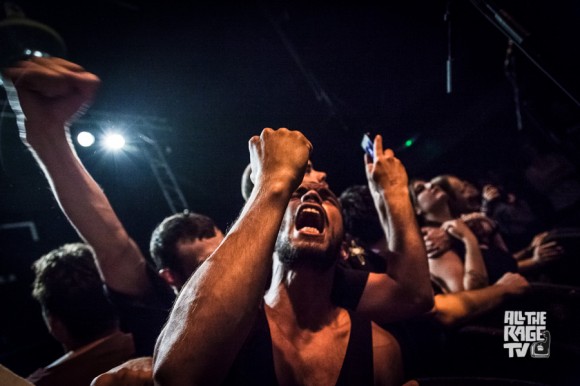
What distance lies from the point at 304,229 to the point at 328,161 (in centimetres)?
522

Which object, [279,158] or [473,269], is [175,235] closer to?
[279,158]

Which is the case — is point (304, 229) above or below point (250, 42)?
below

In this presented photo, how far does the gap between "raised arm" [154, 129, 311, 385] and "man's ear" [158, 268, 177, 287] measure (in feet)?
6.15

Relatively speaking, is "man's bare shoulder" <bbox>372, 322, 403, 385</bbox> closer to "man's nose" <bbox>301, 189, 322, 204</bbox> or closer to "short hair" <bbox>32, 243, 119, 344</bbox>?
"man's nose" <bbox>301, 189, 322, 204</bbox>

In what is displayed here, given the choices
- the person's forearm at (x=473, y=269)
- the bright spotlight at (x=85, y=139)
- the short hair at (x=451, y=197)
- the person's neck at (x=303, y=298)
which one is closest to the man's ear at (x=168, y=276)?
the person's neck at (x=303, y=298)

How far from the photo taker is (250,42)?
534cm

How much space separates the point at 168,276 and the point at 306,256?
1491 mm

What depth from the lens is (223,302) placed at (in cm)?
100

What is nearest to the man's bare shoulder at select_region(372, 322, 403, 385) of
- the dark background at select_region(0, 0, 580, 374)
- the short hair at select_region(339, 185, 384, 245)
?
the short hair at select_region(339, 185, 384, 245)

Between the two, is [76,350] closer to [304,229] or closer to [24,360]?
[304,229]

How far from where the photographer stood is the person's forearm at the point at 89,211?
171 cm

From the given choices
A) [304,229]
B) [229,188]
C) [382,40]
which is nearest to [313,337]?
[304,229]

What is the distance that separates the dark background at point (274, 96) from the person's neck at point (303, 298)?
126 inches

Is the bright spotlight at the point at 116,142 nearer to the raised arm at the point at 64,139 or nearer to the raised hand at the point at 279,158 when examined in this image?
the raised arm at the point at 64,139
